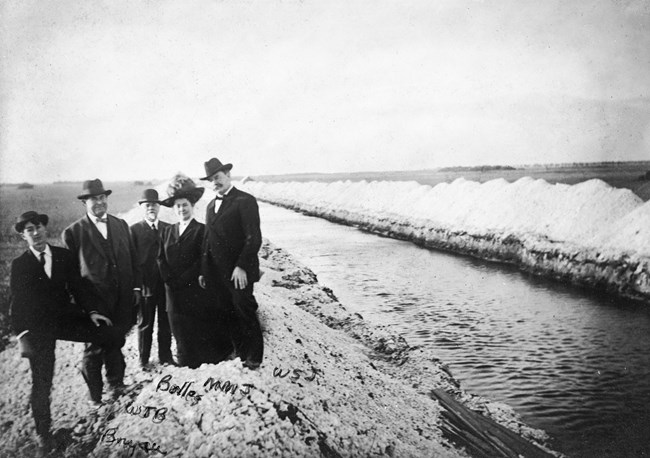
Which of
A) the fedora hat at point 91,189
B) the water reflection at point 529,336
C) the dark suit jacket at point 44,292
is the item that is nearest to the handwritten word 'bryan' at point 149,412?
the dark suit jacket at point 44,292

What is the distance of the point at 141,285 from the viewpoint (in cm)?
424

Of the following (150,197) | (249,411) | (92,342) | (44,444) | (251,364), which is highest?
(150,197)

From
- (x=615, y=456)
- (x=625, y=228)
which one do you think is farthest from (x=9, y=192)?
(x=625, y=228)

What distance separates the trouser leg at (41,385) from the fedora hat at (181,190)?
56.6 inches

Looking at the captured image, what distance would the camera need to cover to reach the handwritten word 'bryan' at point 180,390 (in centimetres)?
351

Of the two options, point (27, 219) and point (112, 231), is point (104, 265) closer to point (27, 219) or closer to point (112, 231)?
point (112, 231)

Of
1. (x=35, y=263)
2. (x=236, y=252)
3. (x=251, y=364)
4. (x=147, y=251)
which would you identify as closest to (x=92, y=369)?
(x=35, y=263)

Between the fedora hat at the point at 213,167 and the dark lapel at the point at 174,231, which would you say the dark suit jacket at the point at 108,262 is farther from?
the fedora hat at the point at 213,167

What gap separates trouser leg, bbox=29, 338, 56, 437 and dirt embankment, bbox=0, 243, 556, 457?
12 cm

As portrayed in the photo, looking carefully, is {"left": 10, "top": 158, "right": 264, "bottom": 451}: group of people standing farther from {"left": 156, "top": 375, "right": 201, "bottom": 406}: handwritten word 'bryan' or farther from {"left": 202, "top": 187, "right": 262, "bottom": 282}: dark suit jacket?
{"left": 156, "top": 375, "right": 201, "bottom": 406}: handwritten word 'bryan'

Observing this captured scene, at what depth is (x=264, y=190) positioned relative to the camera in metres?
47.6

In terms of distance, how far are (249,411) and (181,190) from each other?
1939 millimetres

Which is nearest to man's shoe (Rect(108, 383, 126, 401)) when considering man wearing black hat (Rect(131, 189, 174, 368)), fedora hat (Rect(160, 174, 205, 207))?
man wearing black hat (Rect(131, 189, 174, 368))

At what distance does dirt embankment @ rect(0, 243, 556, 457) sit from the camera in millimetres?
3312
